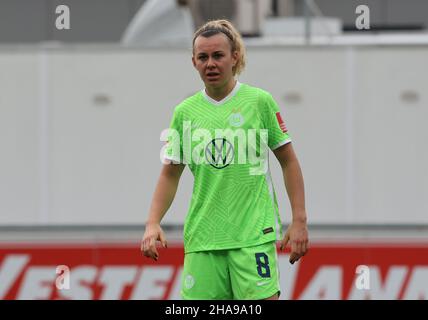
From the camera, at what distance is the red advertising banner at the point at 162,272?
803 centimetres

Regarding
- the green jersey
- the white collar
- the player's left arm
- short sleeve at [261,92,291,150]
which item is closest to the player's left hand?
the player's left arm

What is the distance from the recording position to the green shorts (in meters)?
4.40

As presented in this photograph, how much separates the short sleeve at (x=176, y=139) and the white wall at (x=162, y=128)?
3.76 m

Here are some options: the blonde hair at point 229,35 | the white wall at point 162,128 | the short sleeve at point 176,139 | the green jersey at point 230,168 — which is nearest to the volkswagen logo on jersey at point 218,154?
the green jersey at point 230,168

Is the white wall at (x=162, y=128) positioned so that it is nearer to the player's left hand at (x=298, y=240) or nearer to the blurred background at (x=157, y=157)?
the blurred background at (x=157, y=157)

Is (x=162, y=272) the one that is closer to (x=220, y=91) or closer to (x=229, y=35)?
(x=220, y=91)

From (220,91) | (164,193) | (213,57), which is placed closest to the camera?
(213,57)

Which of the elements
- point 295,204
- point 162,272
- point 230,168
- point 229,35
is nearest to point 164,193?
point 230,168

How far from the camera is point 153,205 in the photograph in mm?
4582

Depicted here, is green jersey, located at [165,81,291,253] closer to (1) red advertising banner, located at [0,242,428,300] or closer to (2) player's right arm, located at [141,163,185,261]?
(2) player's right arm, located at [141,163,185,261]

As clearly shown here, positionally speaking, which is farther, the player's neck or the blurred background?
the blurred background

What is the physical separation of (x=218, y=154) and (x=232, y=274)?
1.60ft

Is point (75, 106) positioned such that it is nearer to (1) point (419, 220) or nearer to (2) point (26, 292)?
(2) point (26, 292)

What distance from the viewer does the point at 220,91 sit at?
4488 mm
